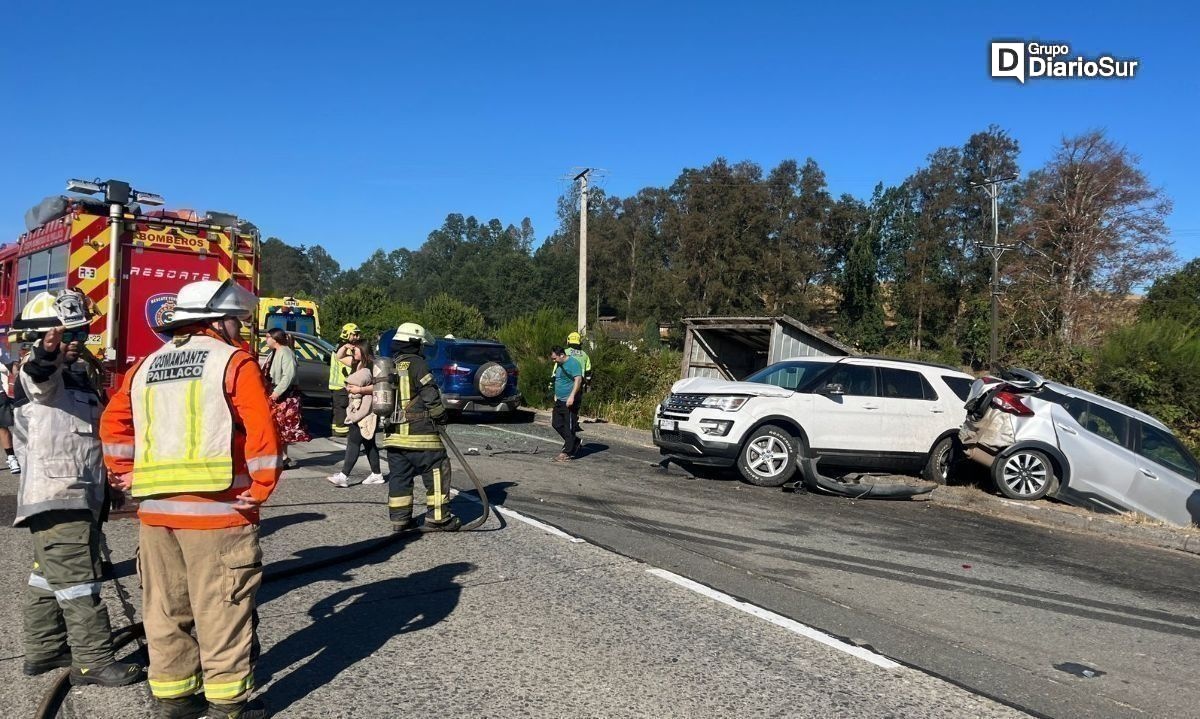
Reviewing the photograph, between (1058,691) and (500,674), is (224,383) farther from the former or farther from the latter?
(1058,691)

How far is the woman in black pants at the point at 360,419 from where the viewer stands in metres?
9.18

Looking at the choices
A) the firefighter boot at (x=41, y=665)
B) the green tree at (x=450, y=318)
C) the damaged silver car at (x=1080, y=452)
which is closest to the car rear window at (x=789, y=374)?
the damaged silver car at (x=1080, y=452)

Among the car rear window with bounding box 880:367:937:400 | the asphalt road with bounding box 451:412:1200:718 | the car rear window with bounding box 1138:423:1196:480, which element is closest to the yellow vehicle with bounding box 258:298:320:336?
the asphalt road with bounding box 451:412:1200:718

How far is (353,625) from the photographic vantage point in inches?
199

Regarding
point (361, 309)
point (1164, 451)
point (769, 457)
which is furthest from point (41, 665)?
point (361, 309)

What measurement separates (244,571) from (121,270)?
26.8 ft

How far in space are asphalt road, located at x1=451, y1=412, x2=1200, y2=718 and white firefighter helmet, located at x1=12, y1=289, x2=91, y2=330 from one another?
3.89m

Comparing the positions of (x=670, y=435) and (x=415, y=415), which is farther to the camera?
(x=670, y=435)

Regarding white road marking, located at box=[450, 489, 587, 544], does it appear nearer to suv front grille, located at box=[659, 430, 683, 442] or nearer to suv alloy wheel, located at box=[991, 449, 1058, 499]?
suv front grille, located at box=[659, 430, 683, 442]

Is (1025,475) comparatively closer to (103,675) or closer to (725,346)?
(103,675)

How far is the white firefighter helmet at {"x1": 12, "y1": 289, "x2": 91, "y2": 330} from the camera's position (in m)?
4.10

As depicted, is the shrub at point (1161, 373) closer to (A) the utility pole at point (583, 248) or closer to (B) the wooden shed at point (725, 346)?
(B) the wooden shed at point (725, 346)

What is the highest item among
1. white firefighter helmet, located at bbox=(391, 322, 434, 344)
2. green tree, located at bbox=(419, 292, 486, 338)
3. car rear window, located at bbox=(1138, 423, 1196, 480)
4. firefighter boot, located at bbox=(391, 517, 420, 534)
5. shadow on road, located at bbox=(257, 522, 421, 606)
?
green tree, located at bbox=(419, 292, 486, 338)

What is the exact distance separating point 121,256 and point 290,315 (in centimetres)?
1125
